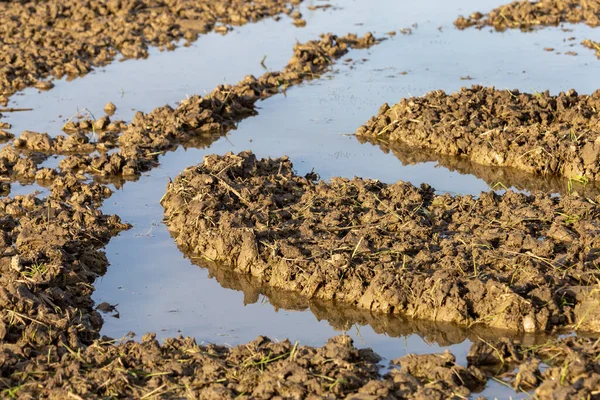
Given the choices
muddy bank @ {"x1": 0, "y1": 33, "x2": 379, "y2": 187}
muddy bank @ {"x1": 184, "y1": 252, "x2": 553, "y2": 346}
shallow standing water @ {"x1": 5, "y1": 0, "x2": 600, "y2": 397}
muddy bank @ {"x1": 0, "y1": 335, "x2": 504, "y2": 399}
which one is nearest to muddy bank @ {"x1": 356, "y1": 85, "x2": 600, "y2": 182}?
shallow standing water @ {"x1": 5, "y1": 0, "x2": 600, "y2": 397}

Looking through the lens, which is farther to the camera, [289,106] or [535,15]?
[535,15]

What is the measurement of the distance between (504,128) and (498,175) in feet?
2.23

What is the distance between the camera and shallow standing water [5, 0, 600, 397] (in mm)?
8336

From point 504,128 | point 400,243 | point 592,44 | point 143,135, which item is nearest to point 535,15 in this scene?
point 592,44

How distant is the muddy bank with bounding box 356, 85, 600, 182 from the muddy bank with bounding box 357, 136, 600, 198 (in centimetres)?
6

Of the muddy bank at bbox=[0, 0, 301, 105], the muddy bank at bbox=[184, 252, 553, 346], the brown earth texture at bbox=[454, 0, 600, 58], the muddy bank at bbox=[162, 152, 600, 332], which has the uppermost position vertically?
the muddy bank at bbox=[162, 152, 600, 332]

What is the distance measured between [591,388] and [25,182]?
725 cm

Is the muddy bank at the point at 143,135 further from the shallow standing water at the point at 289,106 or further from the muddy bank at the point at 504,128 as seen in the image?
the muddy bank at the point at 504,128

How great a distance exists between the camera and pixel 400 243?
8828 millimetres

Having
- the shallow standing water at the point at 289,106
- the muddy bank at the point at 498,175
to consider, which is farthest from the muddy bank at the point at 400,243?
the muddy bank at the point at 498,175

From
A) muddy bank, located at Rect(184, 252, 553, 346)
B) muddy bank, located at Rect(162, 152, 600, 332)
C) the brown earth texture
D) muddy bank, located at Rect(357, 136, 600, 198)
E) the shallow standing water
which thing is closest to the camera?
muddy bank, located at Rect(184, 252, 553, 346)

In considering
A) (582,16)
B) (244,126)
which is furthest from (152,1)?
(582,16)

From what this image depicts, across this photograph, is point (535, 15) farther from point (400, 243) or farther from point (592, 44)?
point (400, 243)

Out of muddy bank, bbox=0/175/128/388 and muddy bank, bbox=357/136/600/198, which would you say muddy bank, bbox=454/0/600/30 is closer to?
muddy bank, bbox=357/136/600/198
